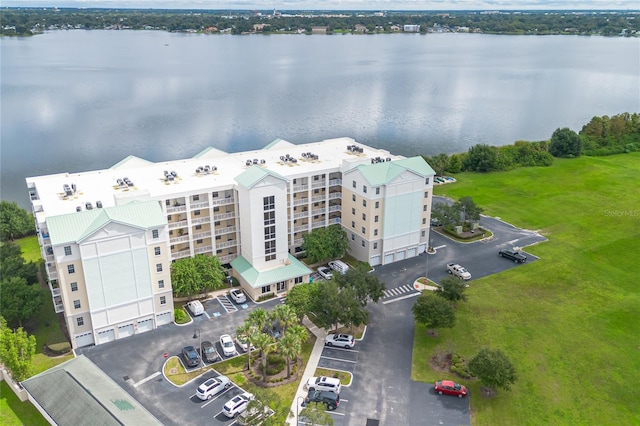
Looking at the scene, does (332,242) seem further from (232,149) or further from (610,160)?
(610,160)

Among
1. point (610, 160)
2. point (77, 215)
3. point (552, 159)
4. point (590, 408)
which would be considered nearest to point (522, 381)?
point (590, 408)

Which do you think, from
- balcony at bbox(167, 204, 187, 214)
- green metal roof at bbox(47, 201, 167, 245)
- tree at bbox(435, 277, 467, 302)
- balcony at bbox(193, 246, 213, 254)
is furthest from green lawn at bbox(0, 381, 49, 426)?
tree at bbox(435, 277, 467, 302)

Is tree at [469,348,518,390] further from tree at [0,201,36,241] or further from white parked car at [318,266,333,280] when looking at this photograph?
tree at [0,201,36,241]

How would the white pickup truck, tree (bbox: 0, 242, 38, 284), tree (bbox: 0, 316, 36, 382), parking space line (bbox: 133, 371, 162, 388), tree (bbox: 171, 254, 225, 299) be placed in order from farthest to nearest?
1. the white pickup truck
2. tree (bbox: 0, 242, 38, 284)
3. tree (bbox: 171, 254, 225, 299)
4. parking space line (bbox: 133, 371, 162, 388)
5. tree (bbox: 0, 316, 36, 382)

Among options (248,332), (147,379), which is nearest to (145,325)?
(147,379)

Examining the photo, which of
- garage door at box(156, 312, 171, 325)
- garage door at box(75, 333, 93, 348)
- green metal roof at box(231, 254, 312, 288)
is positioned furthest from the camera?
green metal roof at box(231, 254, 312, 288)

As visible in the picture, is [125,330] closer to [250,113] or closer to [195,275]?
[195,275]

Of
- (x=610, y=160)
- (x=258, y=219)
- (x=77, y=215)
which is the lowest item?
(x=610, y=160)
